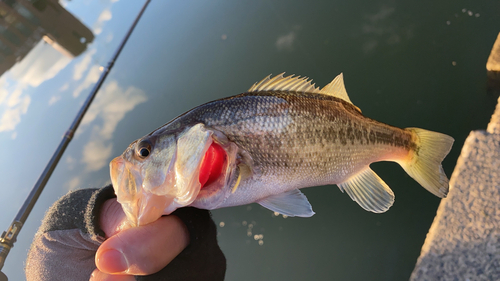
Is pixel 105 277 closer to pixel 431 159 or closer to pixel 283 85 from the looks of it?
pixel 283 85

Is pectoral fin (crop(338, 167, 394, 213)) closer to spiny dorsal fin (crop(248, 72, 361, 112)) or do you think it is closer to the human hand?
spiny dorsal fin (crop(248, 72, 361, 112))

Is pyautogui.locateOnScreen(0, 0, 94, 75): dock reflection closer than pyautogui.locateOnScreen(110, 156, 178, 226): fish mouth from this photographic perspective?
No

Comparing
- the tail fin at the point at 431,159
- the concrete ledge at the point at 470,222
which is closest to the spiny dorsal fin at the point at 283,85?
the tail fin at the point at 431,159

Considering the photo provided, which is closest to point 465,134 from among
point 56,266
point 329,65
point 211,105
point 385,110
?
point 385,110

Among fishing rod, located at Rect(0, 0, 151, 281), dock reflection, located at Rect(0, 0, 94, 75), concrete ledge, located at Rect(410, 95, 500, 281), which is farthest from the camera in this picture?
dock reflection, located at Rect(0, 0, 94, 75)

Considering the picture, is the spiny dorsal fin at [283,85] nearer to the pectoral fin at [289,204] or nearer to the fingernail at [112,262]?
the pectoral fin at [289,204]

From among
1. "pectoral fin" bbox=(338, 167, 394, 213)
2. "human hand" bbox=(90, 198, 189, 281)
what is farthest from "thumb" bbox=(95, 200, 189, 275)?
"pectoral fin" bbox=(338, 167, 394, 213)

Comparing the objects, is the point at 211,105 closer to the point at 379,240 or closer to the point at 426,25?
the point at 379,240
